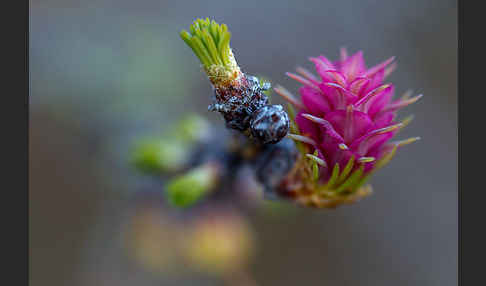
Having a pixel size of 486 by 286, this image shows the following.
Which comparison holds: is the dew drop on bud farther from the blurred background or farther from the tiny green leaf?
the blurred background

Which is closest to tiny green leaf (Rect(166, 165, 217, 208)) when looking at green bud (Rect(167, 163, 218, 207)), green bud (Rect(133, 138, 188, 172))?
green bud (Rect(167, 163, 218, 207))

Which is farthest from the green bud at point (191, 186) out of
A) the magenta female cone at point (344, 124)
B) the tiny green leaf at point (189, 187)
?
the magenta female cone at point (344, 124)

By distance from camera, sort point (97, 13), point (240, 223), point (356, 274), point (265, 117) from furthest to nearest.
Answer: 1. point (356, 274)
2. point (97, 13)
3. point (240, 223)
4. point (265, 117)

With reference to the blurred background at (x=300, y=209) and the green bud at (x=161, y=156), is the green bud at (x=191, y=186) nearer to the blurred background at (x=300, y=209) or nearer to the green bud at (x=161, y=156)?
the green bud at (x=161, y=156)

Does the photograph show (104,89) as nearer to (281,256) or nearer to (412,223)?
(281,256)

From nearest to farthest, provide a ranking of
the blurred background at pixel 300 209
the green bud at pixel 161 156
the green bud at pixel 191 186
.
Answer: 1. the green bud at pixel 191 186
2. the green bud at pixel 161 156
3. the blurred background at pixel 300 209

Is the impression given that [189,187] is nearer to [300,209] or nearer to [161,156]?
[161,156]

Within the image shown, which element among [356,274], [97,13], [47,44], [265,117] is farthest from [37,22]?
[356,274]

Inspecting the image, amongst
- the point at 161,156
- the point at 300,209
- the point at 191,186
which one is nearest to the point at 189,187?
the point at 191,186
